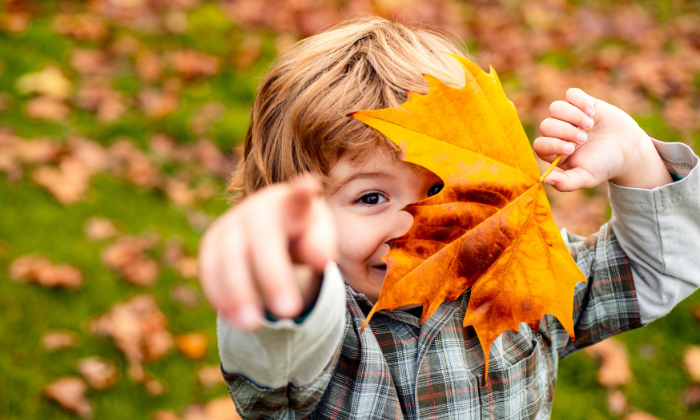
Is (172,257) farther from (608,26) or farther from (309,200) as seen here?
(608,26)

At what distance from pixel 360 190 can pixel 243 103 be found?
2.24 metres

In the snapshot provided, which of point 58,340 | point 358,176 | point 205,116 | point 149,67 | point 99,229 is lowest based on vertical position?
point 358,176

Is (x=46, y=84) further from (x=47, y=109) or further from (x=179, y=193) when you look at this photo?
(x=179, y=193)

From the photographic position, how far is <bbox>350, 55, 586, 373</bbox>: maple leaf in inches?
33.2

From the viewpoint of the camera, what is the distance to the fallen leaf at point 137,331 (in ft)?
6.24

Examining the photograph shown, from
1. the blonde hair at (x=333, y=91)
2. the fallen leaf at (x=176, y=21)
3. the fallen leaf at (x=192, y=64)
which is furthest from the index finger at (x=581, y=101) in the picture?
the fallen leaf at (x=176, y=21)

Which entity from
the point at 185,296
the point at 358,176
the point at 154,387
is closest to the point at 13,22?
the point at 185,296

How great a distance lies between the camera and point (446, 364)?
1.08 m

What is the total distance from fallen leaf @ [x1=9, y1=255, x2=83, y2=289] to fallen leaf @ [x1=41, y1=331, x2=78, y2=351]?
8.9 inches

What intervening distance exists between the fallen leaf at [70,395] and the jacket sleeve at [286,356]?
45.4 inches

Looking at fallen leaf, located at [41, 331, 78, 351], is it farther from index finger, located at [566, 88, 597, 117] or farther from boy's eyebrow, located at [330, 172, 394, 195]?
index finger, located at [566, 88, 597, 117]

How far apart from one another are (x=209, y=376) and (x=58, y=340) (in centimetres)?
57

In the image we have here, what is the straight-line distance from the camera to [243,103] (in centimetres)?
309

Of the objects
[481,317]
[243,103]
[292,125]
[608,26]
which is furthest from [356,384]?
[608,26]
